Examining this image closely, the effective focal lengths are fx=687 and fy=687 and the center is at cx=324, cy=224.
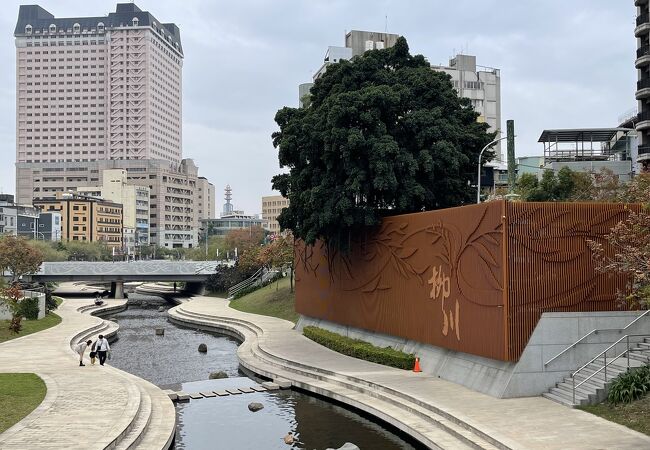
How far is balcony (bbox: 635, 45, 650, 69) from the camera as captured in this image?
61594 millimetres

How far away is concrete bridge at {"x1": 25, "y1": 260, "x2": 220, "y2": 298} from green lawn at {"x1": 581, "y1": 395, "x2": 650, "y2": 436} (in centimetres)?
7250

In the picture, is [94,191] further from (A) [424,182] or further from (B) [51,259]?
(A) [424,182]

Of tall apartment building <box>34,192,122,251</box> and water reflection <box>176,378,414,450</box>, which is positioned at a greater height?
tall apartment building <box>34,192,122,251</box>

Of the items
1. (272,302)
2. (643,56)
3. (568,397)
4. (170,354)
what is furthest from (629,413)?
(643,56)

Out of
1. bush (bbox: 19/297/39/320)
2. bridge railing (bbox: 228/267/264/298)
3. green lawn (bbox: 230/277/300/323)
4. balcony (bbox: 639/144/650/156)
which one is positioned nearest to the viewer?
bush (bbox: 19/297/39/320)

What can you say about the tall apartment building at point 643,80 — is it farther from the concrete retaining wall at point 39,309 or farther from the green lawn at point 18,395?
the concrete retaining wall at point 39,309

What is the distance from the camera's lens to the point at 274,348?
130 feet

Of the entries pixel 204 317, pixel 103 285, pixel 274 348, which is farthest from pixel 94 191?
pixel 274 348

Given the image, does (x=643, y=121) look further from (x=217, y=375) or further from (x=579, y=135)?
(x=217, y=375)

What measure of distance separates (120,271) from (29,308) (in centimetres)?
3435

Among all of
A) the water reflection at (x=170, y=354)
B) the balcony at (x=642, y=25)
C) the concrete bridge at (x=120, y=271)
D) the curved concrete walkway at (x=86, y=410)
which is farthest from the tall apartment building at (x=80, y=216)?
the curved concrete walkway at (x=86, y=410)

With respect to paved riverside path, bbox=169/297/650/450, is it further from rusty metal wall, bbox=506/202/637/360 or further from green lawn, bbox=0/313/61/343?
green lawn, bbox=0/313/61/343

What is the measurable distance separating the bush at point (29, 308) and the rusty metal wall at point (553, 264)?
140 feet

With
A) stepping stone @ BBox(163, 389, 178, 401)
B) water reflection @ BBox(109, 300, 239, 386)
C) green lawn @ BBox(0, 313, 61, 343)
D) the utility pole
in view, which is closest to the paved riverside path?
water reflection @ BBox(109, 300, 239, 386)
